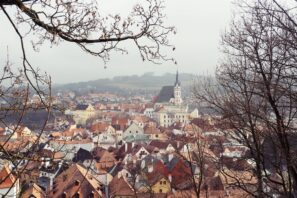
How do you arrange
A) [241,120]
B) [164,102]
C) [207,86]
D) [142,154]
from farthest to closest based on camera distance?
[164,102] < [142,154] < [207,86] < [241,120]

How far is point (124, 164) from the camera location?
3869cm

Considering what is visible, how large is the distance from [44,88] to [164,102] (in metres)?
125

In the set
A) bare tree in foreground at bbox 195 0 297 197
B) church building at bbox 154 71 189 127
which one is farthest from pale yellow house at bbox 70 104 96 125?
bare tree in foreground at bbox 195 0 297 197

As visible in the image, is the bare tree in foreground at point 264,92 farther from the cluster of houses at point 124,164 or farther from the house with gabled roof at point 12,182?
the house with gabled roof at point 12,182

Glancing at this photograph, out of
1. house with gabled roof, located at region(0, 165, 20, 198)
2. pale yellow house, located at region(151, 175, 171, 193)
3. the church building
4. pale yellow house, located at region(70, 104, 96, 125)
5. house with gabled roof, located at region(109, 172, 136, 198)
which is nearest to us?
house with gabled roof, located at region(0, 165, 20, 198)

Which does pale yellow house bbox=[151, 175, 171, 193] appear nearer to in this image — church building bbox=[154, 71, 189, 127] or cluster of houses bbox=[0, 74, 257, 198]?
cluster of houses bbox=[0, 74, 257, 198]

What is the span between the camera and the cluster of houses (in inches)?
145

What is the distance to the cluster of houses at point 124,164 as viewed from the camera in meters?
3.67

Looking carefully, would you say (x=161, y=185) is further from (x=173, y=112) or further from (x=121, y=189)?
(x=173, y=112)

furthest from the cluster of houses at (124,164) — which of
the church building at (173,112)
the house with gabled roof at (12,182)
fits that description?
the church building at (173,112)

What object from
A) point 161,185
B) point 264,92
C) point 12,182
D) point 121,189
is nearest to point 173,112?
point 161,185

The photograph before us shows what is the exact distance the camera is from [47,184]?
1057 inches

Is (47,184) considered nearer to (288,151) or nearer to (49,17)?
(288,151)

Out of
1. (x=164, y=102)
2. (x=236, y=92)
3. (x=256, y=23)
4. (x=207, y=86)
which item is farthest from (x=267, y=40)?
(x=164, y=102)
